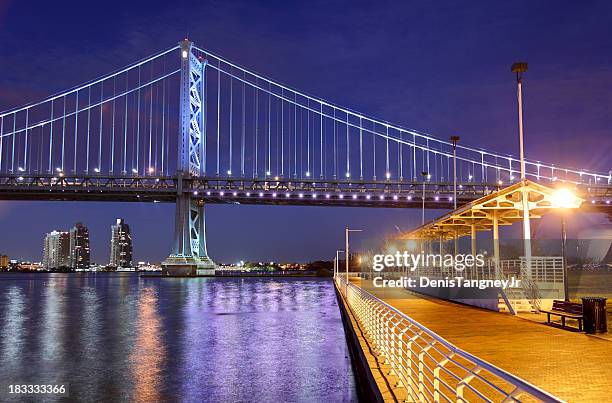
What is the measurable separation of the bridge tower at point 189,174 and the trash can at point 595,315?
63.7 meters

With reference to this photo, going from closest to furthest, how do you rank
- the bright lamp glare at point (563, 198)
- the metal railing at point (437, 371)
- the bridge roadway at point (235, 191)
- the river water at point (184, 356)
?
1. the metal railing at point (437, 371)
2. the river water at point (184, 356)
3. the bright lamp glare at point (563, 198)
4. the bridge roadway at point (235, 191)

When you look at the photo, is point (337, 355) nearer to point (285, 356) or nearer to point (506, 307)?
point (285, 356)

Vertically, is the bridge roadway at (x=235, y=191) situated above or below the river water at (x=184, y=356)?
above

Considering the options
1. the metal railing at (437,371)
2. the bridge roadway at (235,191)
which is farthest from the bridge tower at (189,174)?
A: the metal railing at (437,371)

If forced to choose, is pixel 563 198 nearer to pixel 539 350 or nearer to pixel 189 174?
pixel 539 350

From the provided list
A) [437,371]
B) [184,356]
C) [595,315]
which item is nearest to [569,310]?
[595,315]

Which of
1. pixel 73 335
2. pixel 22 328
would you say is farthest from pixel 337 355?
pixel 22 328

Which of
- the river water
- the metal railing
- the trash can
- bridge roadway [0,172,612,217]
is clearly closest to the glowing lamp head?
the trash can

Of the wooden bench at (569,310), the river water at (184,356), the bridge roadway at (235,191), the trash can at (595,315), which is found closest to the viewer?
the river water at (184,356)

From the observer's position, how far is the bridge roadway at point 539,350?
6656 mm

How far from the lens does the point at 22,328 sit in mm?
21531

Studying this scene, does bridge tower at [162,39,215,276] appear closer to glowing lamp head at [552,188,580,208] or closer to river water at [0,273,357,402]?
river water at [0,273,357,402]

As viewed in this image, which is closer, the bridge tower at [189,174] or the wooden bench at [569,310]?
the wooden bench at [569,310]

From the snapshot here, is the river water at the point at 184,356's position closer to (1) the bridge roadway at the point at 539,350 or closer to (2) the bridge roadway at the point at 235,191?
(1) the bridge roadway at the point at 539,350
